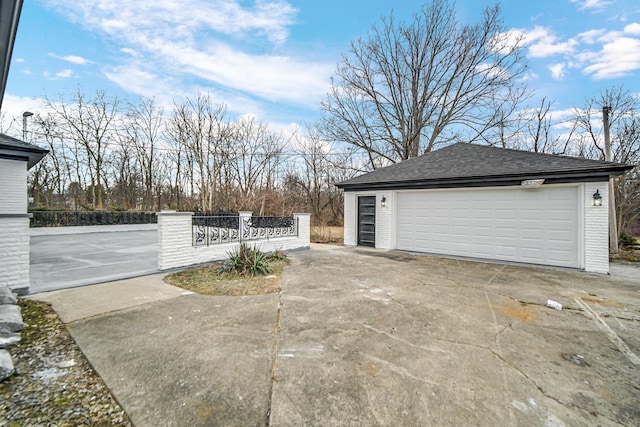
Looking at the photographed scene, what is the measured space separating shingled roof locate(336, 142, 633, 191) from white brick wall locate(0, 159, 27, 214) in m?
8.85

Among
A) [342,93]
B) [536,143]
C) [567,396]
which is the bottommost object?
[567,396]

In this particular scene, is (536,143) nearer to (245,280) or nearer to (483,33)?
(483,33)

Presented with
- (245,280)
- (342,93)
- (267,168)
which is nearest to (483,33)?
(342,93)

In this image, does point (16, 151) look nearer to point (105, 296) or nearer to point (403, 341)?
point (105, 296)

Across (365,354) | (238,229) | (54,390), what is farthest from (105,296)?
(365,354)

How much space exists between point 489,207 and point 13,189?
12431 mm

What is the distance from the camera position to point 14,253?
12.8ft

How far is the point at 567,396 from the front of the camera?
1971 mm

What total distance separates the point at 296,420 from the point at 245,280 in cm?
351

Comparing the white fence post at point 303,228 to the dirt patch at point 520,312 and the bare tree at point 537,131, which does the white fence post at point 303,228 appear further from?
the bare tree at point 537,131

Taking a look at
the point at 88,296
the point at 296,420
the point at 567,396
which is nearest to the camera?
the point at 296,420

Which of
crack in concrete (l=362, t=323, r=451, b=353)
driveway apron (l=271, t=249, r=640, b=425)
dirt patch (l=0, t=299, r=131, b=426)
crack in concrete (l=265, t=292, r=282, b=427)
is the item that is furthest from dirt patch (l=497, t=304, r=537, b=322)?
dirt patch (l=0, t=299, r=131, b=426)

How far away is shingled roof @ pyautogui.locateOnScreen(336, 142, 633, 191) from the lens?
19.3 ft

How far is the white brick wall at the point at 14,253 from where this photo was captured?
151 inches
